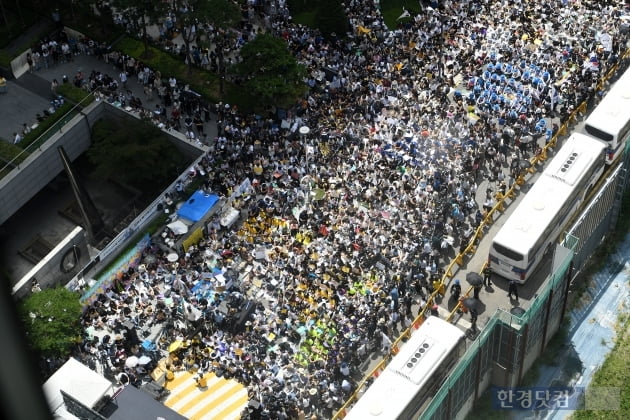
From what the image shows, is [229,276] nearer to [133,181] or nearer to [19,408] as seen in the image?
[133,181]

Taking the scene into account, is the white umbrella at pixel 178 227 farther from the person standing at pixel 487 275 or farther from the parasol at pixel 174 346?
the person standing at pixel 487 275

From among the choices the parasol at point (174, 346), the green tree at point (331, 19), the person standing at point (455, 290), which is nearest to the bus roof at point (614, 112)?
the person standing at point (455, 290)

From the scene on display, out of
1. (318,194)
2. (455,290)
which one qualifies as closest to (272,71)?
(318,194)

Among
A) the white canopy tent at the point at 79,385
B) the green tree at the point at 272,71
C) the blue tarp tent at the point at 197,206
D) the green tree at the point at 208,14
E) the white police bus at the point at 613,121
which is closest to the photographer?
the white canopy tent at the point at 79,385

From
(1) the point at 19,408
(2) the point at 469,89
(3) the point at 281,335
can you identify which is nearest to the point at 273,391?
(3) the point at 281,335

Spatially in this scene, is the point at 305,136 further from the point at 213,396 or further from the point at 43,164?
the point at 213,396
